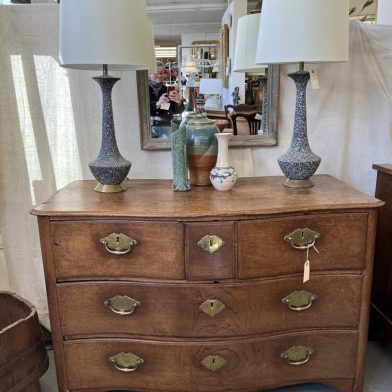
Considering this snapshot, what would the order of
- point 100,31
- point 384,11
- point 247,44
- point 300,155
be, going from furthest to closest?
point 384,11, point 247,44, point 300,155, point 100,31

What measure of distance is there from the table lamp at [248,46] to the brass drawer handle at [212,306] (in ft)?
3.07

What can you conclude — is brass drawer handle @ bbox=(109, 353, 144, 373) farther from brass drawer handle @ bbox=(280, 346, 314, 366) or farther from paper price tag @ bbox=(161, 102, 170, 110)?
paper price tag @ bbox=(161, 102, 170, 110)

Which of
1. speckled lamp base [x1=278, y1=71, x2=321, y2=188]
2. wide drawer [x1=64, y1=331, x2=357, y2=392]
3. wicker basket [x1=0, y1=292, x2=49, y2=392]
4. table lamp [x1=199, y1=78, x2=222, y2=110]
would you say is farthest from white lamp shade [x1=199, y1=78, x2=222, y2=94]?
wicker basket [x1=0, y1=292, x2=49, y2=392]

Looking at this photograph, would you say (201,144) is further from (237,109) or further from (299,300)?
(299,300)

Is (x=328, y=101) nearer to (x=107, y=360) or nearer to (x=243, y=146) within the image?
(x=243, y=146)

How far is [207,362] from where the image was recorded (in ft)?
4.22

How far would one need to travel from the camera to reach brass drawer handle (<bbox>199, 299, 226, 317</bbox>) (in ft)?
4.03

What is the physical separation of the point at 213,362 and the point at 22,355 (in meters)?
0.66

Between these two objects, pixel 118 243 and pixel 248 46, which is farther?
pixel 248 46

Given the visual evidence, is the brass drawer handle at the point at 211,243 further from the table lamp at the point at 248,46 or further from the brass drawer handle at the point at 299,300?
the table lamp at the point at 248,46

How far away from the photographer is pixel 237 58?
1555 mm

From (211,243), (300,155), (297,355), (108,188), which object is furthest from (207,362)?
(300,155)

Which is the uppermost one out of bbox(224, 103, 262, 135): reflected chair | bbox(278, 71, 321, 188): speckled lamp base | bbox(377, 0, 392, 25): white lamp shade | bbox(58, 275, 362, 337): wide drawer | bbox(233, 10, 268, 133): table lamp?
bbox(377, 0, 392, 25): white lamp shade

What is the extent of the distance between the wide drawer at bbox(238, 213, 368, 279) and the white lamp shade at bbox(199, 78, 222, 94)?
2.16 ft
